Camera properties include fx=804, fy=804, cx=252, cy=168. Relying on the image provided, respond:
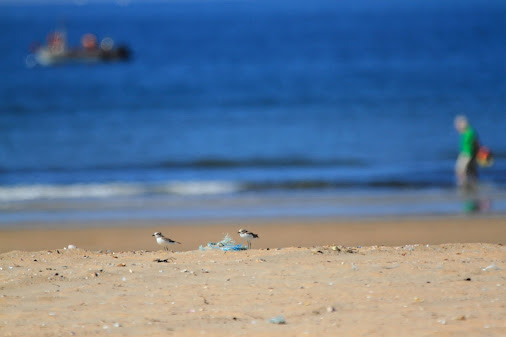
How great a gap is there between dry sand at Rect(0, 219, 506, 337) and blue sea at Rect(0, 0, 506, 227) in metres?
6.04

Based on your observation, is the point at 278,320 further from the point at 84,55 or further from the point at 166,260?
the point at 84,55

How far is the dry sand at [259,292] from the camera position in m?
7.06

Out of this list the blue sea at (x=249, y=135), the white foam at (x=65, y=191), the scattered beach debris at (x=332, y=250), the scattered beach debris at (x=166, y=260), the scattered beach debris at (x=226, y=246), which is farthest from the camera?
the white foam at (x=65, y=191)

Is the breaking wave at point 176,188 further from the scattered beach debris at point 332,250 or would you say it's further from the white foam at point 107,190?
the scattered beach debris at point 332,250

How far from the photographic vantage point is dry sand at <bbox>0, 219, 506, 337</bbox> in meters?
7.06

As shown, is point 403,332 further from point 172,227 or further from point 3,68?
point 3,68

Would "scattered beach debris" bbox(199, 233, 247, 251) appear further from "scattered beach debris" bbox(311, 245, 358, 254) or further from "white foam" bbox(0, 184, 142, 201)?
"white foam" bbox(0, 184, 142, 201)

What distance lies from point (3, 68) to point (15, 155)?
46.1 m

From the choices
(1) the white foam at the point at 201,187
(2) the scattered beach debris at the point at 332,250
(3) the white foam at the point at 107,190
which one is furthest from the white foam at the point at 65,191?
(2) the scattered beach debris at the point at 332,250

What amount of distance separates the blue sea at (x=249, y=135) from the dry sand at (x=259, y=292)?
604 cm

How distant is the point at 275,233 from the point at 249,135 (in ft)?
A: 54.5

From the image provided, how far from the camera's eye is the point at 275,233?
13.5m

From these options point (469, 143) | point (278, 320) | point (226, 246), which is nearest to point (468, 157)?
point (469, 143)

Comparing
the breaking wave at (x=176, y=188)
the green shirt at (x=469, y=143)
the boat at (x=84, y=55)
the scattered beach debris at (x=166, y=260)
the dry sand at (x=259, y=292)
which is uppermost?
the boat at (x=84, y=55)
